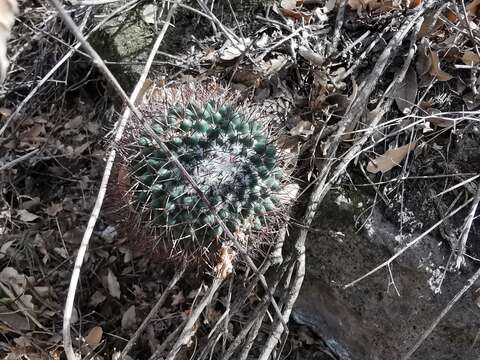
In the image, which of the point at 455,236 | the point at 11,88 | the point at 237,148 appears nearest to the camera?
the point at 237,148

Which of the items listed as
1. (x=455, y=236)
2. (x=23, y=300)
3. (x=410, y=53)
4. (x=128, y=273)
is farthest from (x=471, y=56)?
(x=23, y=300)

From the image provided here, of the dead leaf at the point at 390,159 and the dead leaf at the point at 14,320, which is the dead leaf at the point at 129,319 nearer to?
the dead leaf at the point at 14,320

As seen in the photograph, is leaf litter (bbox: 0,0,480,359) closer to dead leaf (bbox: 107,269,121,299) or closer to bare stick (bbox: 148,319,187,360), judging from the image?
dead leaf (bbox: 107,269,121,299)

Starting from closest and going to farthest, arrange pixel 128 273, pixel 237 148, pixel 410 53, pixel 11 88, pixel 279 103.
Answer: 1. pixel 237 148
2. pixel 410 53
3. pixel 279 103
4. pixel 128 273
5. pixel 11 88

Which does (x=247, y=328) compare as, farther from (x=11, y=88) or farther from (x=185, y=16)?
(x=11, y=88)

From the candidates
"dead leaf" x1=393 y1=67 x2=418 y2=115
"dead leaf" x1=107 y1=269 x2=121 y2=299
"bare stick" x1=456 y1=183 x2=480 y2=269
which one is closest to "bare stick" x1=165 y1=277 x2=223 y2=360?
"dead leaf" x1=107 y1=269 x2=121 y2=299

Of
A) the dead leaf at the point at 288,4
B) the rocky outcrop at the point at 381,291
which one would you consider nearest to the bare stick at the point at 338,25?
the dead leaf at the point at 288,4

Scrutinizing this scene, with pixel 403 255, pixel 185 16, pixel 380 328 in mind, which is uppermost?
pixel 185 16
